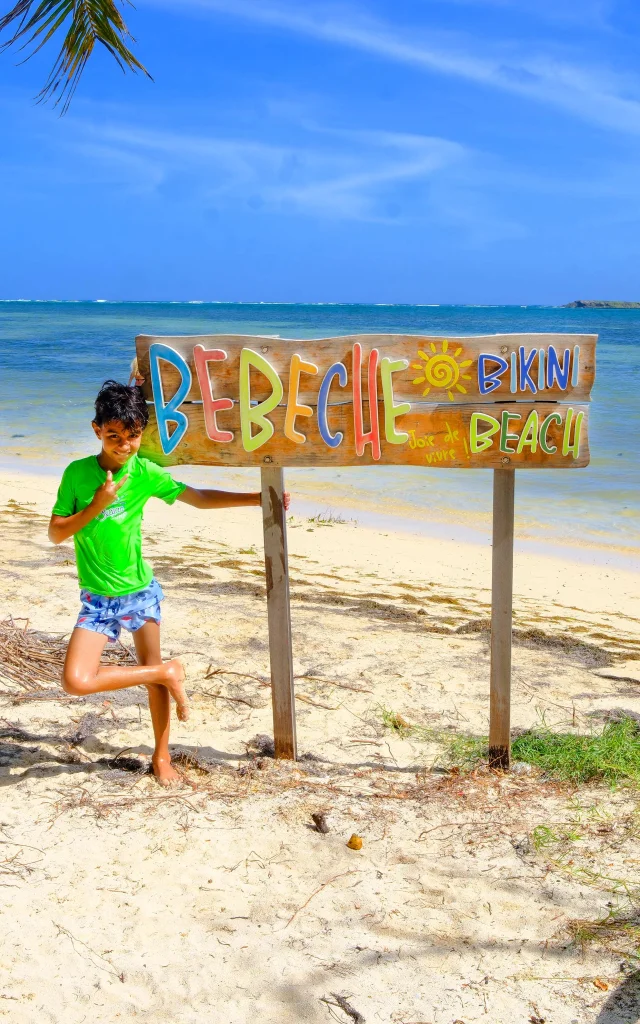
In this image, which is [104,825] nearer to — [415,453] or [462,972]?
[462,972]

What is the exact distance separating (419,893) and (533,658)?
7.57 feet

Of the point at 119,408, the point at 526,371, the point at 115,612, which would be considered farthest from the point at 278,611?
the point at 526,371

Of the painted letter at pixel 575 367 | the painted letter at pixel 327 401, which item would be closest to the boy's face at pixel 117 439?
the painted letter at pixel 327 401

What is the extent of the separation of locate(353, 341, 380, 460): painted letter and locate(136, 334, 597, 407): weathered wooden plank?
0.02 metres

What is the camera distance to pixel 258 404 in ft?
10.9

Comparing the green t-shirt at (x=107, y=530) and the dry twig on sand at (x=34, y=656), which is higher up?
the green t-shirt at (x=107, y=530)

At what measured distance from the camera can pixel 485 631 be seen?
5.25 m

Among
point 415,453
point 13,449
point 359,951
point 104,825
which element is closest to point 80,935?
point 104,825

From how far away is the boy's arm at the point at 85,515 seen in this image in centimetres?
289

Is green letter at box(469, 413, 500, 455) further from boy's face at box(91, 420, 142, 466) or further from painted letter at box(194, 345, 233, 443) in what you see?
boy's face at box(91, 420, 142, 466)

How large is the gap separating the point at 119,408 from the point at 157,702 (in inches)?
44.0

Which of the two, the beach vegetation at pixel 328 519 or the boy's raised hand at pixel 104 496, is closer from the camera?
the boy's raised hand at pixel 104 496

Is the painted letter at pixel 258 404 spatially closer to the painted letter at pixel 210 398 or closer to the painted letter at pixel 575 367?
the painted letter at pixel 210 398

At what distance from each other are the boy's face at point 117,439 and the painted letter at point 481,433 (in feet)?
4.15
